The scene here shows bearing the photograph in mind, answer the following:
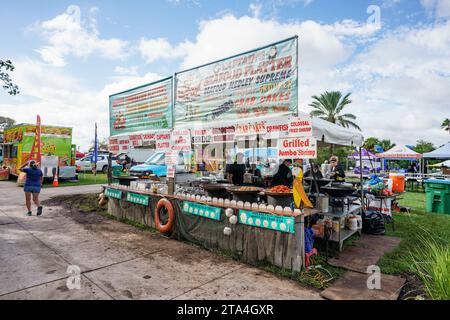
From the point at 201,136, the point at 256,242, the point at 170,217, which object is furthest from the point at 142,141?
the point at 256,242

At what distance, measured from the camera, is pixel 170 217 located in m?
5.75

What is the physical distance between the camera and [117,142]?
791 centimetres

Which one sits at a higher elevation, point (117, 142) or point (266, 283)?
point (117, 142)

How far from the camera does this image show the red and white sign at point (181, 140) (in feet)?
19.1

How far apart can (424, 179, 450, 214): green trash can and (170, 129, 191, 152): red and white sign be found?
879 centimetres

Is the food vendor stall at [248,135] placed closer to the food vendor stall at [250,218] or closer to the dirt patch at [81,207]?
the food vendor stall at [250,218]

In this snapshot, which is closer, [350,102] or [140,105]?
[140,105]

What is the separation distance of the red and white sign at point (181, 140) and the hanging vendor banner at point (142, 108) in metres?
0.47

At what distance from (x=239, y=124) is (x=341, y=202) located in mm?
2732

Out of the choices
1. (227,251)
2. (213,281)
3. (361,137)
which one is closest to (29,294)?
(213,281)

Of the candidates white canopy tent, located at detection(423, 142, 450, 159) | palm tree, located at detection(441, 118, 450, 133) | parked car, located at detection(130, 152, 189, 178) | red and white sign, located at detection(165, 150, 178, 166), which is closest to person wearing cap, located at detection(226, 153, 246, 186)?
red and white sign, located at detection(165, 150, 178, 166)
